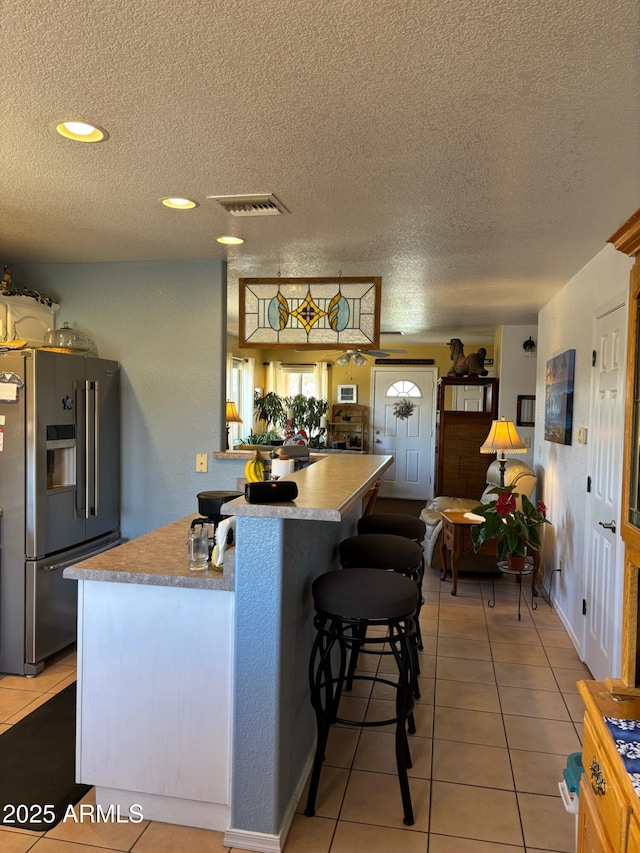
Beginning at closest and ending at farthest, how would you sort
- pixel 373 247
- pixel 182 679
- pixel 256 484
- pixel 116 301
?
pixel 256 484, pixel 182 679, pixel 373 247, pixel 116 301

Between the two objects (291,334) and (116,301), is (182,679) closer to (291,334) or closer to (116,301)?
(291,334)

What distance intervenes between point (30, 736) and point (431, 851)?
1.69m

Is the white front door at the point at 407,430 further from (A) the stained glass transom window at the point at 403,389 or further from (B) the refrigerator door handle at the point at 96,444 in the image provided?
(B) the refrigerator door handle at the point at 96,444

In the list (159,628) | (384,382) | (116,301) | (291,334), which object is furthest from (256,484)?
(384,382)

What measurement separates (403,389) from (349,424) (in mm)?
1017

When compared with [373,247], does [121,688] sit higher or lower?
lower

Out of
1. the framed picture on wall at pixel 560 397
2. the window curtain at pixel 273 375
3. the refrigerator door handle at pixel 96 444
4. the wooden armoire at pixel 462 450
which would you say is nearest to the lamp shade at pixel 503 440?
the framed picture on wall at pixel 560 397

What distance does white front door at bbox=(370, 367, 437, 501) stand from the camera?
9203mm

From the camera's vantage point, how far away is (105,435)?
12.1 ft

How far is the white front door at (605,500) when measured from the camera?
2793 mm

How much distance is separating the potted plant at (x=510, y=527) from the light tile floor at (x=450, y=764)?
0.57 meters

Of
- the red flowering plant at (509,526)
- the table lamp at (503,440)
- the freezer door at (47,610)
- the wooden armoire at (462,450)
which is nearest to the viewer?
the freezer door at (47,610)

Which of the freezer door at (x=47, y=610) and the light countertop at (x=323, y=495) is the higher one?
the light countertop at (x=323, y=495)

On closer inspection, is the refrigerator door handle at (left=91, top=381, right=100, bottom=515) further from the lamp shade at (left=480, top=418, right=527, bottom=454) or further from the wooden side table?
the lamp shade at (left=480, top=418, right=527, bottom=454)
